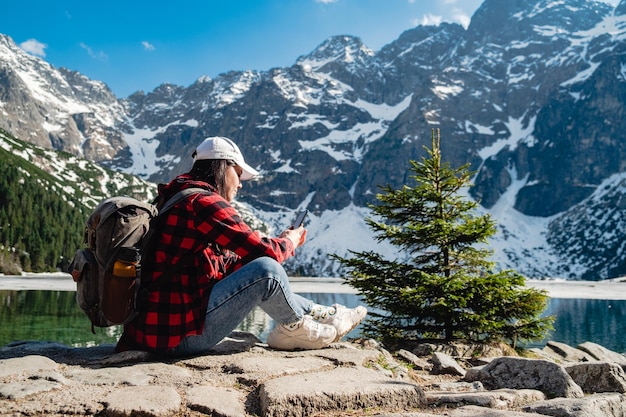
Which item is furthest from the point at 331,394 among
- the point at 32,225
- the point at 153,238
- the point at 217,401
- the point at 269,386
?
the point at 32,225

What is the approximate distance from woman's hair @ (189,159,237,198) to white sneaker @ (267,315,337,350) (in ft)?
5.35

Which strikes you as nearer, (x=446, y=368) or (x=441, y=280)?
(x=446, y=368)

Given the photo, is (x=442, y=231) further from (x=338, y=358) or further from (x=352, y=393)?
(x=352, y=393)

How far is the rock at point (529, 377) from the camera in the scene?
14.8 ft

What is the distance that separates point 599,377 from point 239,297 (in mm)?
3878

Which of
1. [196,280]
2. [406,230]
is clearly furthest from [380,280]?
[196,280]

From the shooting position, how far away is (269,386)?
3391 millimetres

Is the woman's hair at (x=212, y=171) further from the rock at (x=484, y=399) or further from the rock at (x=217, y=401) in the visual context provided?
the rock at (x=484, y=399)

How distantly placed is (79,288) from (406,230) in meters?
7.20

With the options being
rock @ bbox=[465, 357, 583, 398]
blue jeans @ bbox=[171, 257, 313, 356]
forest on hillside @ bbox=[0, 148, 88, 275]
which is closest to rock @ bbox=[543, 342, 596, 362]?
rock @ bbox=[465, 357, 583, 398]

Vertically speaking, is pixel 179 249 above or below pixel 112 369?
above

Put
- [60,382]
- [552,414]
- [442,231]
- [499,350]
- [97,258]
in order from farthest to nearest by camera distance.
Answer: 1. [442,231]
2. [499,350]
3. [97,258]
4. [60,382]
5. [552,414]

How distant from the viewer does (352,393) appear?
344 centimetres

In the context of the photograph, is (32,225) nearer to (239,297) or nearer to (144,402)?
(239,297)
